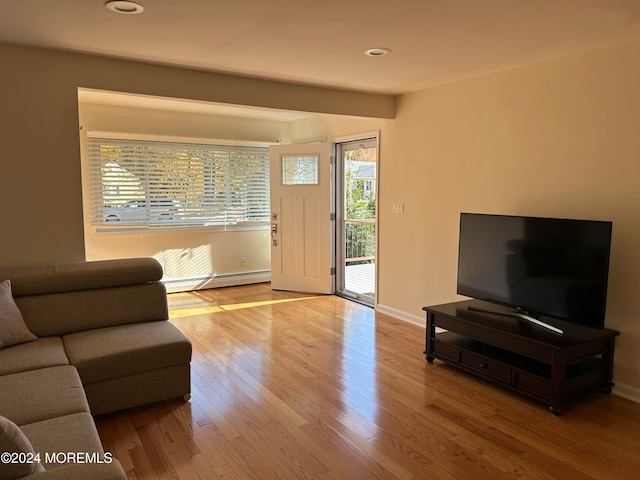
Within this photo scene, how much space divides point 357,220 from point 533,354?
315 centimetres

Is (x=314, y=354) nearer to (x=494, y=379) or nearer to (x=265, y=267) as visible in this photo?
(x=494, y=379)

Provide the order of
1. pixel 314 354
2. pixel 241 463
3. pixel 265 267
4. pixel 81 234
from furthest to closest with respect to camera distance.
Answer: pixel 265 267 < pixel 314 354 < pixel 81 234 < pixel 241 463

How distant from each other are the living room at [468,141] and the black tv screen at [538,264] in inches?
14.5

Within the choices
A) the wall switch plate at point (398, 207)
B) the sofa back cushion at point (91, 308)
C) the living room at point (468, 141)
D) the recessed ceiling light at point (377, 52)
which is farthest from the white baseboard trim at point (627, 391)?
the sofa back cushion at point (91, 308)

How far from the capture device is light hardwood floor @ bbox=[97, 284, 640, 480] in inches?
92.1

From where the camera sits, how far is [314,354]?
3912 millimetres

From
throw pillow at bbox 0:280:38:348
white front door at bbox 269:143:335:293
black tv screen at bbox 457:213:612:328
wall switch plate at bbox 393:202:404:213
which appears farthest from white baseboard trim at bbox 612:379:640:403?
throw pillow at bbox 0:280:38:348

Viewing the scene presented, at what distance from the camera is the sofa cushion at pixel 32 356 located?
2510 mm

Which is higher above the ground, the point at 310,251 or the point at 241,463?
the point at 310,251

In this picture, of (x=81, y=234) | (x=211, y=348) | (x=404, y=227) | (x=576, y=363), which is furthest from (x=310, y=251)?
(x=576, y=363)

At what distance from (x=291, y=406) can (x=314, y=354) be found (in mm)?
936

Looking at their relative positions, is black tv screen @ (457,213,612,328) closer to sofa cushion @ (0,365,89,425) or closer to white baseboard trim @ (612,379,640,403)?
white baseboard trim @ (612,379,640,403)

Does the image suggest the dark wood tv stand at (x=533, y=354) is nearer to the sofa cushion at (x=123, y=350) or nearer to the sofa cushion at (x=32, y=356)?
the sofa cushion at (x=123, y=350)

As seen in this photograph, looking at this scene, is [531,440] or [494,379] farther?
[494,379]
